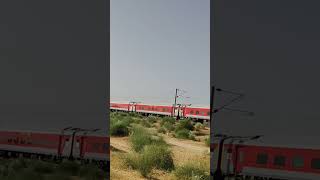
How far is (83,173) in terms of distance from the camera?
714cm

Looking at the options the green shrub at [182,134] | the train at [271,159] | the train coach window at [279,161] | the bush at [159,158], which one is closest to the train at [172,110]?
the green shrub at [182,134]

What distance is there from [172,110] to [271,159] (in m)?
22.4

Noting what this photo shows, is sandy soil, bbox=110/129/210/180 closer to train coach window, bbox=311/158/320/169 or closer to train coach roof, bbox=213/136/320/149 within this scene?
train coach roof, bbox=213/136/320/149

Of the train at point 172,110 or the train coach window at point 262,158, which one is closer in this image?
the train coach window at point 262,158

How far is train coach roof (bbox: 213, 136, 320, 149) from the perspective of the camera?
4780 millimetres

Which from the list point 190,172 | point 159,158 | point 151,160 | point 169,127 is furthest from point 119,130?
point 190,172

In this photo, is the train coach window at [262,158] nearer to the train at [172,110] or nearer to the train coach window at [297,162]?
the train coach window at [297,162]

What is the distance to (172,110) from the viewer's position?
27438mm

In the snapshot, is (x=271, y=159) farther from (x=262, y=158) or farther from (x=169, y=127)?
(x=169, y=127)

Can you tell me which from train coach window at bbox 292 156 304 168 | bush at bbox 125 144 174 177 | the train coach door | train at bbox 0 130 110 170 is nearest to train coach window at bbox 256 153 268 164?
train coach window at bbox 292 156 304 168

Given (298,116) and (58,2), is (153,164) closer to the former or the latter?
(58,2)

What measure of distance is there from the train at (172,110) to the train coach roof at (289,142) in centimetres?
1758

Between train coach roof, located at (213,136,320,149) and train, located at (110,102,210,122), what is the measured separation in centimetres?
1758

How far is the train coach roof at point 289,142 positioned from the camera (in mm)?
4780
